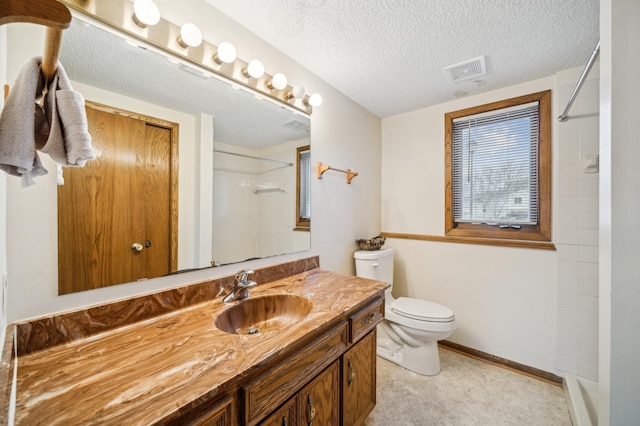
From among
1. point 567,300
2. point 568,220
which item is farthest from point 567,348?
point 568,220

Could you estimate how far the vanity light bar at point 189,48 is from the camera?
900 millimetres

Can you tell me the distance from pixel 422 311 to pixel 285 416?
137cm

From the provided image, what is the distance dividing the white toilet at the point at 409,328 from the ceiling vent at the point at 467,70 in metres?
1.45

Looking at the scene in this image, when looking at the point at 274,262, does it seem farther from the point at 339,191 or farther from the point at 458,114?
the point at 458,114

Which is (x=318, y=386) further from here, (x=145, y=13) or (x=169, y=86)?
(x=145, y=13)

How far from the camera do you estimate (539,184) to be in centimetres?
190

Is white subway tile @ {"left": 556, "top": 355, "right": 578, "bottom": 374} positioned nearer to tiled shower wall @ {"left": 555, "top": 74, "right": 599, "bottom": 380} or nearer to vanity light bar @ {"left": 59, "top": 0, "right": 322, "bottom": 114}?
tiled shower wall @ {"left": 555, "top": 74, "right": 599, "bottom": 380}

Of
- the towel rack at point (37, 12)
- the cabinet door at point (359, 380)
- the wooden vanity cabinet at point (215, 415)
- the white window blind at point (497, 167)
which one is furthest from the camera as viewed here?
the white window blind at point (497, 167)

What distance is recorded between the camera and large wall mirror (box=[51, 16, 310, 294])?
906mm

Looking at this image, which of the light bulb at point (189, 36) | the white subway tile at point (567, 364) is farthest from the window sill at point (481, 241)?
the light bulb at point (189, 36)

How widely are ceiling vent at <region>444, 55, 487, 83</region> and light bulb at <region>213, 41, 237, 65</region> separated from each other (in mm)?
1433

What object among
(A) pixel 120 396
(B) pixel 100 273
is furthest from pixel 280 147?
(A) pixel 120 396

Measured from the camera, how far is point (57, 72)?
21.8 inches

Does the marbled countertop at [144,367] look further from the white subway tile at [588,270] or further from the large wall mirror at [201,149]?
the white subway tile at [588,270]
